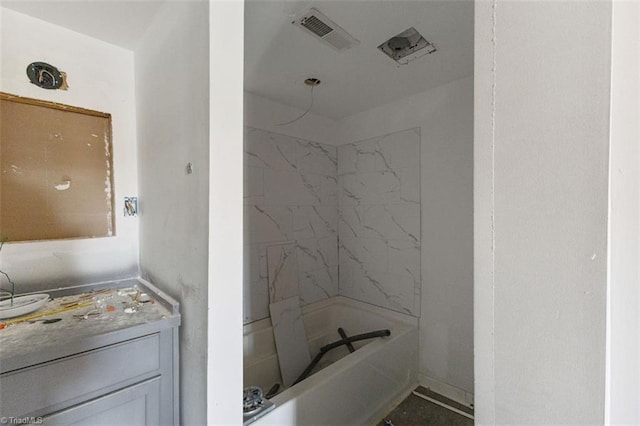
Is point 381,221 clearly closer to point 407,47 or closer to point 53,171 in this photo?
point 407,47

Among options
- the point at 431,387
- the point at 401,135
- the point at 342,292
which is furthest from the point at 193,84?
the point at 431,387

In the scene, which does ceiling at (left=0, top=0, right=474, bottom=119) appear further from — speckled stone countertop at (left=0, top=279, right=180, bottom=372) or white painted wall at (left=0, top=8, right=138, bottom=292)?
speckled stone countertop at (left=0, top=279, right=180, bottom=372)

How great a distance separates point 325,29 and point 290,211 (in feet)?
5.02

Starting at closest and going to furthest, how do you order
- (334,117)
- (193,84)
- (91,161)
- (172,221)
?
(193,84)
(172,221)
(91,161)
(334,117)

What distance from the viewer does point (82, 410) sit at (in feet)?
3.20

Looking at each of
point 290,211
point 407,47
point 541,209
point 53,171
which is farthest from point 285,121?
point 541,209

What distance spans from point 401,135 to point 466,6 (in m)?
1.22

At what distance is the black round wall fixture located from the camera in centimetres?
140

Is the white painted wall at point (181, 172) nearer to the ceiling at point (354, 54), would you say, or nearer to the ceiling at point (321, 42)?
the ceiling at point (321, 42)

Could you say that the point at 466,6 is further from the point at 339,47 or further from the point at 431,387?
the point at 431,387

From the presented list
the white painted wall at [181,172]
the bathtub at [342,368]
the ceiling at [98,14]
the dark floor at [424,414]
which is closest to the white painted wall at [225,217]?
the white painted wall at [181,172]

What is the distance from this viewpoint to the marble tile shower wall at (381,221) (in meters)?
2.46

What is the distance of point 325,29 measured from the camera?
1548mm

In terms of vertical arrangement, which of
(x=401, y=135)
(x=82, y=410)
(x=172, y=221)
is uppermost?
(x=401, y=135)
